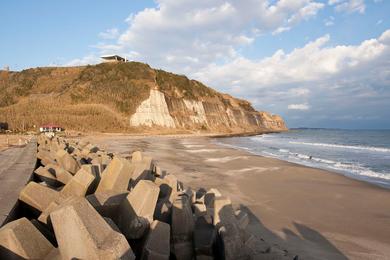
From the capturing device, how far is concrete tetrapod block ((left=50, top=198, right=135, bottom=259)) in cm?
234

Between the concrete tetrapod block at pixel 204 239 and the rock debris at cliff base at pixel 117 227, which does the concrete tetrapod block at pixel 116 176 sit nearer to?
the rock debris at cliff base at pixel 117 227

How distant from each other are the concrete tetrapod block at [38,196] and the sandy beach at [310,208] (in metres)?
3.48

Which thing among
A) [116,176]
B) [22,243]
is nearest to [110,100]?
[116,176]

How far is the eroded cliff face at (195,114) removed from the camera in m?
58.3

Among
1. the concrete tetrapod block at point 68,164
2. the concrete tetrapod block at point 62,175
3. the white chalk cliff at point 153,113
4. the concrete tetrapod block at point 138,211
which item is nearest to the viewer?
the concrete tetrapod block at point 138,211

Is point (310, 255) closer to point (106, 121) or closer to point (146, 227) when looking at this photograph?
point (146, 227)

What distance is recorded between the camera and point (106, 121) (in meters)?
52.5

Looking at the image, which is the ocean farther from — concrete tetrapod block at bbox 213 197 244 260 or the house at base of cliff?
the house at base of cliff

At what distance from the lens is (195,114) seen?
68.8 meters

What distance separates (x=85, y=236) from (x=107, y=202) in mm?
1186

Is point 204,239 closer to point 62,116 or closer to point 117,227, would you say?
point 117,227

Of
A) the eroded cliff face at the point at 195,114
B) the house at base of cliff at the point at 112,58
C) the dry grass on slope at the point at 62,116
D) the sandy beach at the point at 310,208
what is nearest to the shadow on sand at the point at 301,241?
the sandy beach at the point at 310,208

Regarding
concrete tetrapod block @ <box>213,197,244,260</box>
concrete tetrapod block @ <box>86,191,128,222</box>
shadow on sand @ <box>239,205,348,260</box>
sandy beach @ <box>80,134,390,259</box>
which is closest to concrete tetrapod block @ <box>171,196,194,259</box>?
concrete tetrapod block @ <box>213,197,244,260</box>

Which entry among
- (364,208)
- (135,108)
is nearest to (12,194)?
(364,208)
